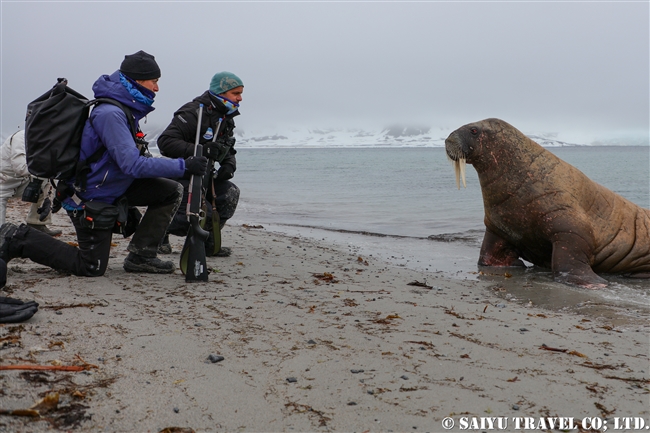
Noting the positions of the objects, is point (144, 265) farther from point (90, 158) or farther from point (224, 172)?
point (224, 172)

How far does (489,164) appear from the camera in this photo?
6836 mm

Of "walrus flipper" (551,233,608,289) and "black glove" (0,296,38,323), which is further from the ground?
"black glove" (0,296,38,323)

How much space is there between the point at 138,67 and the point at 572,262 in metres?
4.45

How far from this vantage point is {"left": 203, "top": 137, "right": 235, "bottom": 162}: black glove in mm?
5406

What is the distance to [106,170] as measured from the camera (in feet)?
15.4

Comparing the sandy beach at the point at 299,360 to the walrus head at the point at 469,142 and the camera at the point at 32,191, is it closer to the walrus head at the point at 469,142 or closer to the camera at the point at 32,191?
the camera at the point at 32,191

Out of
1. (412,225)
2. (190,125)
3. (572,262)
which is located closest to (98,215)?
(190,125)

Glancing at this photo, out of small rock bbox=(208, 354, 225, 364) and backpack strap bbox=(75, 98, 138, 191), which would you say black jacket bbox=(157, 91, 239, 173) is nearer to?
backpack strap bbox=(75, 98, 138, 191)

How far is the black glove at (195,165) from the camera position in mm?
4695

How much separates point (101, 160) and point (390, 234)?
6543 millimetres

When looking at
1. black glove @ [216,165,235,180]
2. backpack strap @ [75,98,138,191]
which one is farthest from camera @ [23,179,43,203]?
black glove @ [216,165,235,180]

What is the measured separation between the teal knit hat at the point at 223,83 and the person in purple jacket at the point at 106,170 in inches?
40.9

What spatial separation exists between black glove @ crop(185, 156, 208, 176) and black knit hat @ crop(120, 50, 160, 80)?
2.27ft

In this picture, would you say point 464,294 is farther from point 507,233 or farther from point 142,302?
point 142,302
